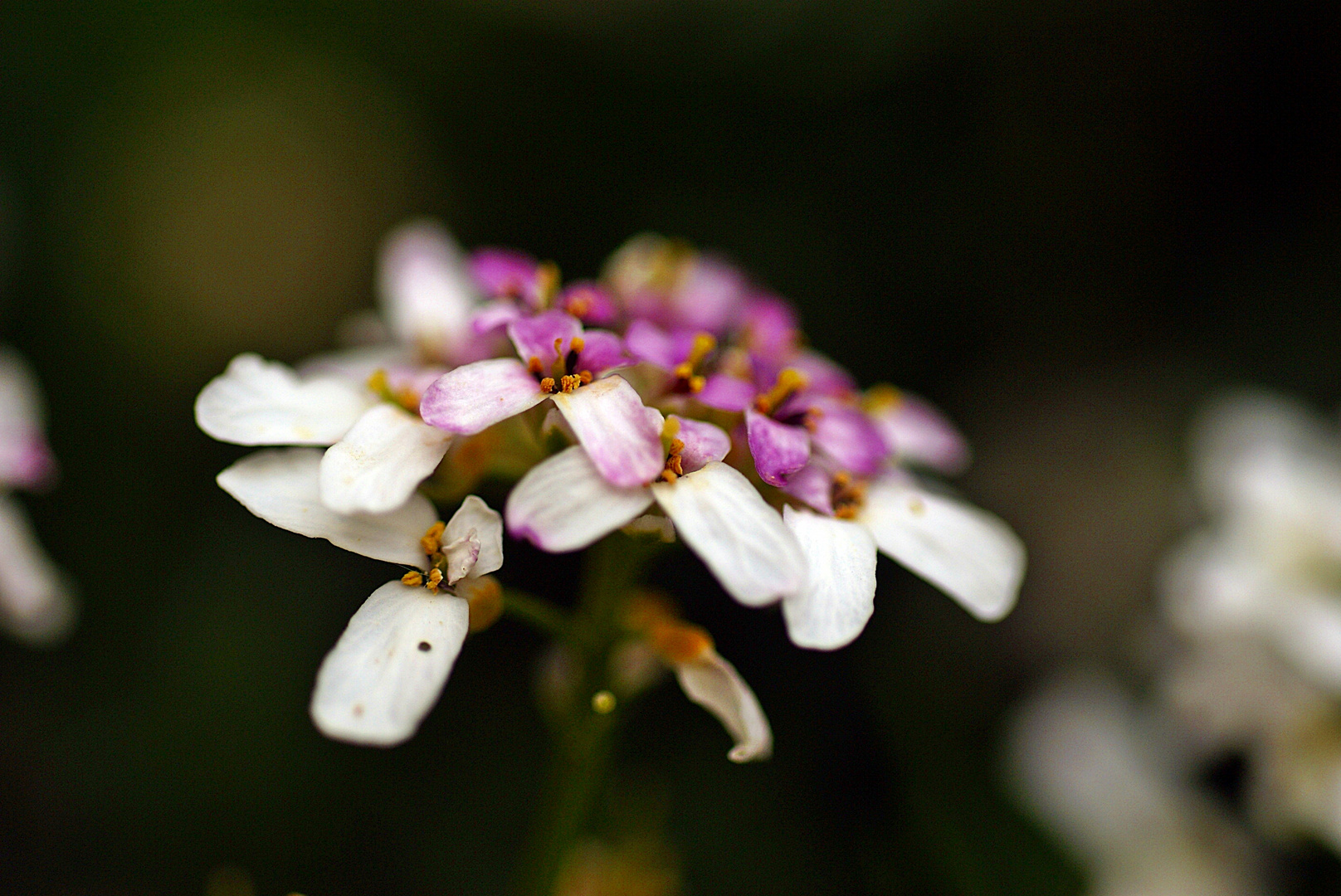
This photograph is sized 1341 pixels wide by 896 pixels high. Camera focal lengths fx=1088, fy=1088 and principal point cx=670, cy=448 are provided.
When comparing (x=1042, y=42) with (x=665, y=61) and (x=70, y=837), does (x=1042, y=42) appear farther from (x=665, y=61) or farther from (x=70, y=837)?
(x=70, y=837)

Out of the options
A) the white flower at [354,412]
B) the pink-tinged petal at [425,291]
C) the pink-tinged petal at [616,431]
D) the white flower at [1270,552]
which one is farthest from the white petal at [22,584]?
the white flower at [1270,552]

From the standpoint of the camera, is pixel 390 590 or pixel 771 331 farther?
pixel 771 331

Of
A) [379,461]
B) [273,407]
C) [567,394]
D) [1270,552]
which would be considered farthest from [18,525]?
[1270,552]

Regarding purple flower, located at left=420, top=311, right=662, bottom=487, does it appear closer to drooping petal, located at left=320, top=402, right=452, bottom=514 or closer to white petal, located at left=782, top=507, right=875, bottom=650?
drooping petal, located at left=320, top=402, right=452, bottom=514

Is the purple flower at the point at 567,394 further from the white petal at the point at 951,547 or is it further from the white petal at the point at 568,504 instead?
the white petal at the point at 951,547

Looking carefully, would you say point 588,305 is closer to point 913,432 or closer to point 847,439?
point 847,439

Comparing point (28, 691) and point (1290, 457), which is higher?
point (1290, 457)

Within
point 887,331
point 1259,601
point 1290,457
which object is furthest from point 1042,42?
point 1259,601
